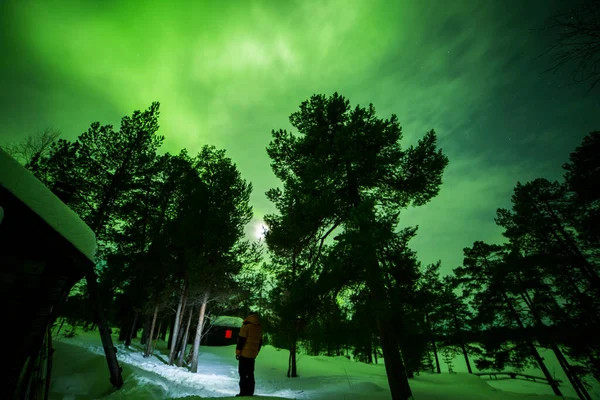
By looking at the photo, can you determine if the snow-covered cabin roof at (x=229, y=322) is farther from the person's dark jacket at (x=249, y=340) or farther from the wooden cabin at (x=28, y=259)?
the wooden cabin at (x=28, y=259)

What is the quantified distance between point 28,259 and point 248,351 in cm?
467

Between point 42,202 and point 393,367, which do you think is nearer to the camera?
point 42,202

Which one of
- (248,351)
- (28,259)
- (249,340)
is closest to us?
(28,259)

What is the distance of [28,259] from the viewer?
3328mm

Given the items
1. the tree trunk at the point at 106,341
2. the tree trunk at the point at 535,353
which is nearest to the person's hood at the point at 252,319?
the tree trunk at the point at 106,341

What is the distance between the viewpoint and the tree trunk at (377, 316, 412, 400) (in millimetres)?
5824

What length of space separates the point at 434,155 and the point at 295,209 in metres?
5.73

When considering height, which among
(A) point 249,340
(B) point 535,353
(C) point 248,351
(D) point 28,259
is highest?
(D) point 28,259

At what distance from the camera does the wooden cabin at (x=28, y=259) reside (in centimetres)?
299

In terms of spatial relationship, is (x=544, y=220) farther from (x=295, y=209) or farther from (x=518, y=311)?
(x=295, y=209)

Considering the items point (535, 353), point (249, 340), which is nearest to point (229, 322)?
point (249, 340)

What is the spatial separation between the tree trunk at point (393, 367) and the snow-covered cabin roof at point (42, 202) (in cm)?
690

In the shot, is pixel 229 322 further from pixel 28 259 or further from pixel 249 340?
pixel 28 259

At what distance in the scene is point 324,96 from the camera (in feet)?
32.8
